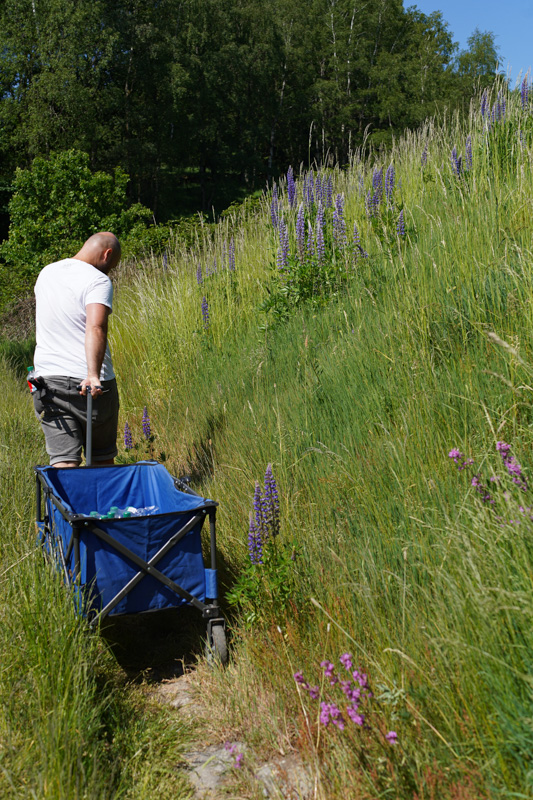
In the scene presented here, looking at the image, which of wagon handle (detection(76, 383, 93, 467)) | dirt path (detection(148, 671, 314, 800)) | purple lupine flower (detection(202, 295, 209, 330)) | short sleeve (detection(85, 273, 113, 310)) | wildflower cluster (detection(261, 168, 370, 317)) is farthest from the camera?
purple lupine flower (detection(202, 295, 209, 330))

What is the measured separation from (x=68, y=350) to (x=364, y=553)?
7.88ft

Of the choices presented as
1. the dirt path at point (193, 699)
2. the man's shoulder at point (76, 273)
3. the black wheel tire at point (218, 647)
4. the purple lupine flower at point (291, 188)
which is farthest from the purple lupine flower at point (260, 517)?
the purple lupine flower at point (291, 188)

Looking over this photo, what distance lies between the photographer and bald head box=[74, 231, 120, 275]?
413 centimetres

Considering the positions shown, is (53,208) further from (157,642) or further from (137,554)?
(137,554)

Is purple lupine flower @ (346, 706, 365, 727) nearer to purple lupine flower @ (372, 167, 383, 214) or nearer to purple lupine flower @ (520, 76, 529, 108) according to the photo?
Result: purple lupine flower @ (372, 167, 383, 214)

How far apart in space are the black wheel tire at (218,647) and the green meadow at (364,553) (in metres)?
0.05

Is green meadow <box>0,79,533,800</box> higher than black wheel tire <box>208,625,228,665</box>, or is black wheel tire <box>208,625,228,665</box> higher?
green meadow <box>0,79,533,800</box>

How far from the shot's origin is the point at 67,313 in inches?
155

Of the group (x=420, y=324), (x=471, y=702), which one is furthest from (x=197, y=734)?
(x=420, y=324)

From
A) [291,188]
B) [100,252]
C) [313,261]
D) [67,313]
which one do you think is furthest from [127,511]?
[291,188]

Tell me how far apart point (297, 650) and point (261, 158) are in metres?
48.5

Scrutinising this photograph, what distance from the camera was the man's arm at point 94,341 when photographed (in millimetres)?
3740

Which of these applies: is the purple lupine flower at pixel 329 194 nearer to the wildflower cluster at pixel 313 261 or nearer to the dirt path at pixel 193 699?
the wildflower cluster at pixel 313 261

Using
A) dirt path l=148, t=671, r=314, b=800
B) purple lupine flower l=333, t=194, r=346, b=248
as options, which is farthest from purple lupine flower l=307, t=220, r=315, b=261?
dirt path l=148, t=671, r=314, b=800
